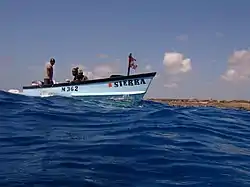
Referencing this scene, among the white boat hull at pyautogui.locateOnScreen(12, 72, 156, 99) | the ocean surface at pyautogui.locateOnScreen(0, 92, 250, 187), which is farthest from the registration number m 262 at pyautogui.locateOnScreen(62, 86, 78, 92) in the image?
the ocean surface at pyautogui.locateOnScreen(0, 92, 250, 187)

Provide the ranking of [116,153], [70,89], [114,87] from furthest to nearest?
1. [70,89]
2. [114,87]
3. [116,153]

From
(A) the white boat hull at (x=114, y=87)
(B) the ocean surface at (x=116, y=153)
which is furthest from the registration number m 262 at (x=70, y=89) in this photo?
(B) the ocean surface at (x=116, y=153)

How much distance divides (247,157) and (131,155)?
2.19 m

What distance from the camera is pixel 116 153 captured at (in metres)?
6.05

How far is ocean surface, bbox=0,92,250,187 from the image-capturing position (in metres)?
4.74

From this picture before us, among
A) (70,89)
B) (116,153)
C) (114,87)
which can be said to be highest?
(114,87)

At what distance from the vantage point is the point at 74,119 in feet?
31.9

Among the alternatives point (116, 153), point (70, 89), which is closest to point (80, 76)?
point (70, 89)

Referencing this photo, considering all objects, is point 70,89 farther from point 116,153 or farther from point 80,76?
point 116,153

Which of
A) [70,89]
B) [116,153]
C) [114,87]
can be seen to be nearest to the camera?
[116,153]

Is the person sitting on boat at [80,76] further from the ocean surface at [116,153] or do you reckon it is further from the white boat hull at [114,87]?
the ocean surface at [116,153]

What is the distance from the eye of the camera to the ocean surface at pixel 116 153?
4.74m

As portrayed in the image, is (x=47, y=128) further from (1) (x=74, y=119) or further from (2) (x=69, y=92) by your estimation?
(2) (x=69, y=92)

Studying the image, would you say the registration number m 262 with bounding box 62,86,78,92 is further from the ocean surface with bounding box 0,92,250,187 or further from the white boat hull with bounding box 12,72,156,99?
the ocean surface with bounding box 0,92,250,187
